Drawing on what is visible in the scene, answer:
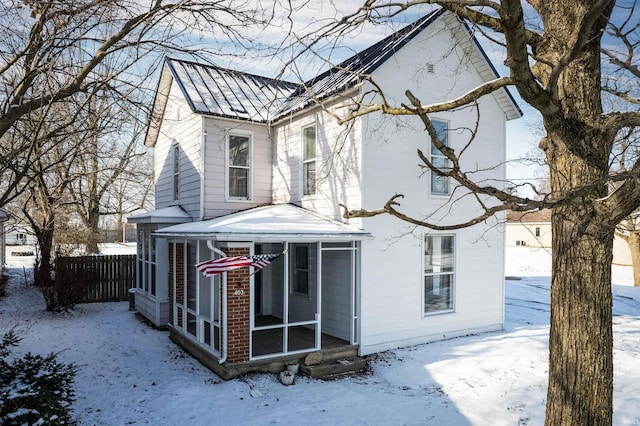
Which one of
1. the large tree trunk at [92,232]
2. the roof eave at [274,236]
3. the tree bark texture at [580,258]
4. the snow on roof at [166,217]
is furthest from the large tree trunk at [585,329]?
the large tree trunk at [92,232]

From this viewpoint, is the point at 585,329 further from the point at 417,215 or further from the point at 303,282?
the point at 303,282

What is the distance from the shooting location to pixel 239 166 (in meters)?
11.9

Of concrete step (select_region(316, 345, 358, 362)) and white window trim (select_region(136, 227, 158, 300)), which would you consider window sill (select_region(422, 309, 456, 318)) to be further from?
white window trim (select_region(136, 227, 158, 300))

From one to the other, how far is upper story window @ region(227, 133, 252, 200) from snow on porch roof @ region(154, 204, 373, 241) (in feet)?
6.10

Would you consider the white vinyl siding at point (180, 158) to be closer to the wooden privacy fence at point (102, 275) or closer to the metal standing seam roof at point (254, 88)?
the metal standing seam roof at point (254, 88)

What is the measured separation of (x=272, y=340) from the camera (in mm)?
9695

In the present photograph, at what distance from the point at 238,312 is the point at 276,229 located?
1692 millimetres

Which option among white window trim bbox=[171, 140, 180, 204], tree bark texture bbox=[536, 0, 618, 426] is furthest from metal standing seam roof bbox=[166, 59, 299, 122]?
tree bark texture bbox=[536, 0, 618, 426]

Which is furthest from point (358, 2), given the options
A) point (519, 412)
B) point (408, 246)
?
point (519, 412)

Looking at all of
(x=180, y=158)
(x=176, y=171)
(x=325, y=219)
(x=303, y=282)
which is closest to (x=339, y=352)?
(x=303, y=282)

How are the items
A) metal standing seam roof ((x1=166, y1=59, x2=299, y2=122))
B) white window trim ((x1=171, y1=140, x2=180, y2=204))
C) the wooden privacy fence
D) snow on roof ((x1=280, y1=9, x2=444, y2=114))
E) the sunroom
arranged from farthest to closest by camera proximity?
the wooden privacy fence
white window trim ((x1=171, y1=140, x2=180, y2=204))
metal standing seam roof ((x1=166, y1=59, x2=299, y2=122))
snow on roof ((x1=280, y1=9, x2=444, y2=114))
the sunroom

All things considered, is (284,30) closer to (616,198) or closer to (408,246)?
(616,198)

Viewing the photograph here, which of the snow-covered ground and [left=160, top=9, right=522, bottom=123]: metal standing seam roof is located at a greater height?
[left=160, top=9, right=522, bottom=123]: metal standing seam roof

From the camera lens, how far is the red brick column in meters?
8.13
